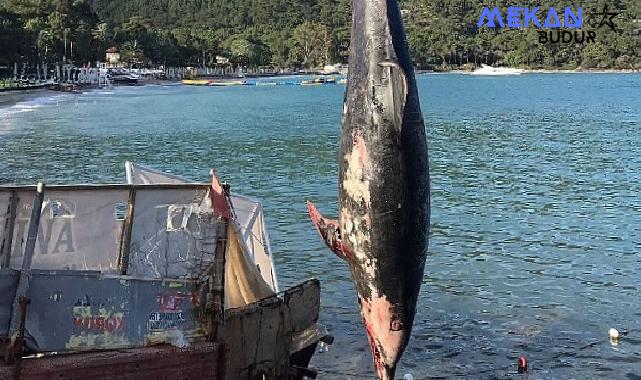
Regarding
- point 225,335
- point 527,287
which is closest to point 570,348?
point 527,287

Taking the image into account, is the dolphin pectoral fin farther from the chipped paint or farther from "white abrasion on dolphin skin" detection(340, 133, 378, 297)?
the chipped paint

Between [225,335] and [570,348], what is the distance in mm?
7728

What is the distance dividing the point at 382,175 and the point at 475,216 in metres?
22.5

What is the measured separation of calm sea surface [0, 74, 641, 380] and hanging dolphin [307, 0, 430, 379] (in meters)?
7.90

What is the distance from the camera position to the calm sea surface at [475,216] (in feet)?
47.4

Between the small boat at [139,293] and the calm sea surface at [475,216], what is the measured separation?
3420mm

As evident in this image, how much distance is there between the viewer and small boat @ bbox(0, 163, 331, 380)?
848 centimetres

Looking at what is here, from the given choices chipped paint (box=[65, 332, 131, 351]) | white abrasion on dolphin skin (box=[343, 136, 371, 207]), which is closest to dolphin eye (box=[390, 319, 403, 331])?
white abrasion on dolphin skin (box=[343, 136, 371, 207])

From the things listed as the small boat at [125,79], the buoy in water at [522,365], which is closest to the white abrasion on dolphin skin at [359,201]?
the buoy in water at [522,365]

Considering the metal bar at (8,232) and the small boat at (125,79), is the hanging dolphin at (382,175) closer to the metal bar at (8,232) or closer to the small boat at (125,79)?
the metal bar at (8,232)

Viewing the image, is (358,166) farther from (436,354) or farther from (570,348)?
(570,348)

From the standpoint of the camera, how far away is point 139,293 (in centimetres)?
879

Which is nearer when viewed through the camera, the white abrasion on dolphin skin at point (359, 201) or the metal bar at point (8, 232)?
the white abrasion on dolphin skin at point (359, 201)

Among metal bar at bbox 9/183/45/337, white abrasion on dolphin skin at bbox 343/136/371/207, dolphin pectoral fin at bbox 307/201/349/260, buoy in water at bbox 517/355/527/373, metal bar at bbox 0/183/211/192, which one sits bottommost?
buoy in water at bbox 517/355/527/373
